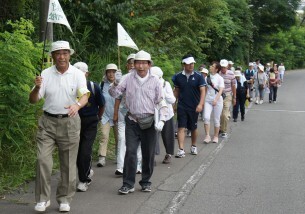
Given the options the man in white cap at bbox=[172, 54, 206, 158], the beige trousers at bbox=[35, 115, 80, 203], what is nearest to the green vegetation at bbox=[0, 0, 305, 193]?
the beige trousers at bbox=[35, 115, 80, 203]

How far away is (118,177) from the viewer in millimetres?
8594

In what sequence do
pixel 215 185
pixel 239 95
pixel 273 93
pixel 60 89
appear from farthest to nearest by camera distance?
pixel 273 93 → pixel 239 95 → pixel 215 185 → pixel 60 89

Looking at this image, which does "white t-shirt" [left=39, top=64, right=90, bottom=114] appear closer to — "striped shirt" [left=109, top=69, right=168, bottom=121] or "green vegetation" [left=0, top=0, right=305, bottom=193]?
"striped shirt" [left=109, top=69, right=168, bottom=121]

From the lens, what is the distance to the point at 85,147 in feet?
24.9

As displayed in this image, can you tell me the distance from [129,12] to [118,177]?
647cm

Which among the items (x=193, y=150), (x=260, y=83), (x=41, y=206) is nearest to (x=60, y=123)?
(x=41, y=206)

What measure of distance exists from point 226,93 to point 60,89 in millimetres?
8629

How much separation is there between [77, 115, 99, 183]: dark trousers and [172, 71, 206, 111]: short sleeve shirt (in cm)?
337

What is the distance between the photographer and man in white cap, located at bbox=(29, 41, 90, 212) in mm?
6285

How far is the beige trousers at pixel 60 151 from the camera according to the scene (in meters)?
6.28

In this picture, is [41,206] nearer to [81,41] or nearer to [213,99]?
[213,99]

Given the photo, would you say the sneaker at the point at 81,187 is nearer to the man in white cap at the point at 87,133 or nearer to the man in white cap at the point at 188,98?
the man in white cap at the point at 87,133

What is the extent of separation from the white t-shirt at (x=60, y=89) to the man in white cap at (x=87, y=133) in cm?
119

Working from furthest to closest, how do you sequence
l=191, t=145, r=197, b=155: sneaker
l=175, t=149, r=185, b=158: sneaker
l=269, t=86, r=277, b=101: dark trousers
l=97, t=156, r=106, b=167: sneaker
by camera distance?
l=269, t=86, r=277, b=101: dark trousers, l=191, t=145, r=197, b=155: sneaker, l=175, t=149, r=185, b=158: sneaker, l=97, t=156, r=106, b=167: sneaker
